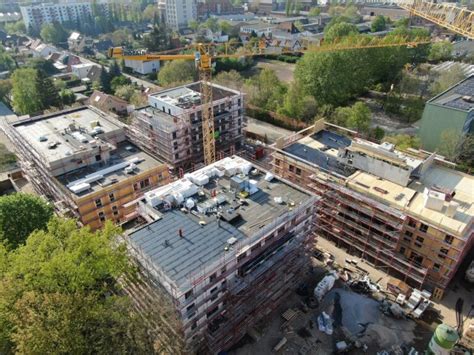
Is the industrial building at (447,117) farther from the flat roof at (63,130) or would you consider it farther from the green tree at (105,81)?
the green tree at (105,81)

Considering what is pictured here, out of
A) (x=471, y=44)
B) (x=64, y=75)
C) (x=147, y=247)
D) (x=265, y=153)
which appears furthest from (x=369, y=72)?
(x=64, y=75)

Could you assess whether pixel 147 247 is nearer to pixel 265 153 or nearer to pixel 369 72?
pixel 265 153

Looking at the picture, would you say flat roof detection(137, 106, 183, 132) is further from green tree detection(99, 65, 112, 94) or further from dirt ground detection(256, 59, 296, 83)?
dirt ground detection(256, 59, 296, 83)

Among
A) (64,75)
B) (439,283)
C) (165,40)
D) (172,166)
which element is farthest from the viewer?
(165,40)

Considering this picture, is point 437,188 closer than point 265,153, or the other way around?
point 437,188

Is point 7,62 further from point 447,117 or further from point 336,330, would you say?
point 336,330

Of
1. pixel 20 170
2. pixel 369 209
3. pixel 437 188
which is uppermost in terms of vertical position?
pixel 437 188
